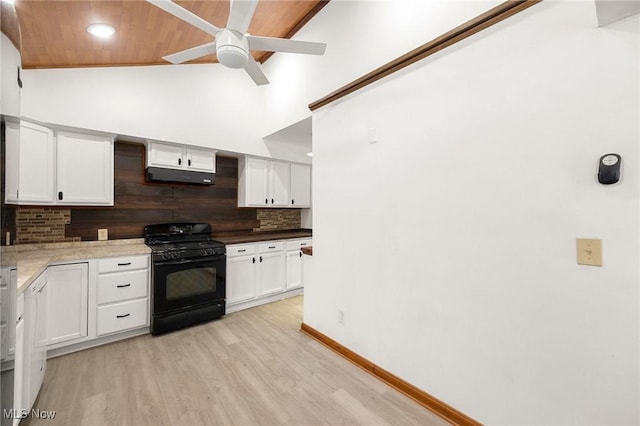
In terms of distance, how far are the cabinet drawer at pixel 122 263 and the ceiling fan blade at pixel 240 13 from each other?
2.37 meters

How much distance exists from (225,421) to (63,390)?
4.27ft

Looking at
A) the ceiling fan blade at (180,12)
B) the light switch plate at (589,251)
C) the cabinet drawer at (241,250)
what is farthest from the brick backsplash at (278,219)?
the light switch plate at (589,251)

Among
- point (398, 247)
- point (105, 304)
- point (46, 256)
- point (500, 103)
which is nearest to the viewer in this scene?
point (500, 103)

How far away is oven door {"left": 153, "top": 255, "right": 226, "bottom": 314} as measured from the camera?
2.83 m

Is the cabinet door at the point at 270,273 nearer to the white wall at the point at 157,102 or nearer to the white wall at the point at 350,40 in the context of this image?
the white wall at the point at 157,102

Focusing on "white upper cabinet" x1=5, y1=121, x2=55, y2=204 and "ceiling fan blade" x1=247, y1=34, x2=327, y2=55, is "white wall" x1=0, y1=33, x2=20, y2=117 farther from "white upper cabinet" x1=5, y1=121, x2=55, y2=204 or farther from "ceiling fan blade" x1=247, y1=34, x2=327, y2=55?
"white upper cabinet" x1=5, y1=121, x2=55, y2=204

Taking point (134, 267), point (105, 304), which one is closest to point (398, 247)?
point (134, 267)

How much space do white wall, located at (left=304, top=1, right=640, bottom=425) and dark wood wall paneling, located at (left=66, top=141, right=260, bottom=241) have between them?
252 centimetres

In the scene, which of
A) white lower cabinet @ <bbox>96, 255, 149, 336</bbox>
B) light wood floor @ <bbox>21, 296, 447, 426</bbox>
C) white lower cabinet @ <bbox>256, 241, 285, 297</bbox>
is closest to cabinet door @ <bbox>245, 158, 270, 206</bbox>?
white lower cabinet @ <bbox>256, 241, 285, 297</bbox>

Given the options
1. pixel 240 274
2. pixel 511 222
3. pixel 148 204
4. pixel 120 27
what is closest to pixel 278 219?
pixel 240 274

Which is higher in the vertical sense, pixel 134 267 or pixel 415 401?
pixel 134 267

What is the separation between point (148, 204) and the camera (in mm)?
3441

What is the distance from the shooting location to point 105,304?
2.65 meters

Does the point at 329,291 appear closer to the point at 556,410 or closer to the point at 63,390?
the point at 556,410
